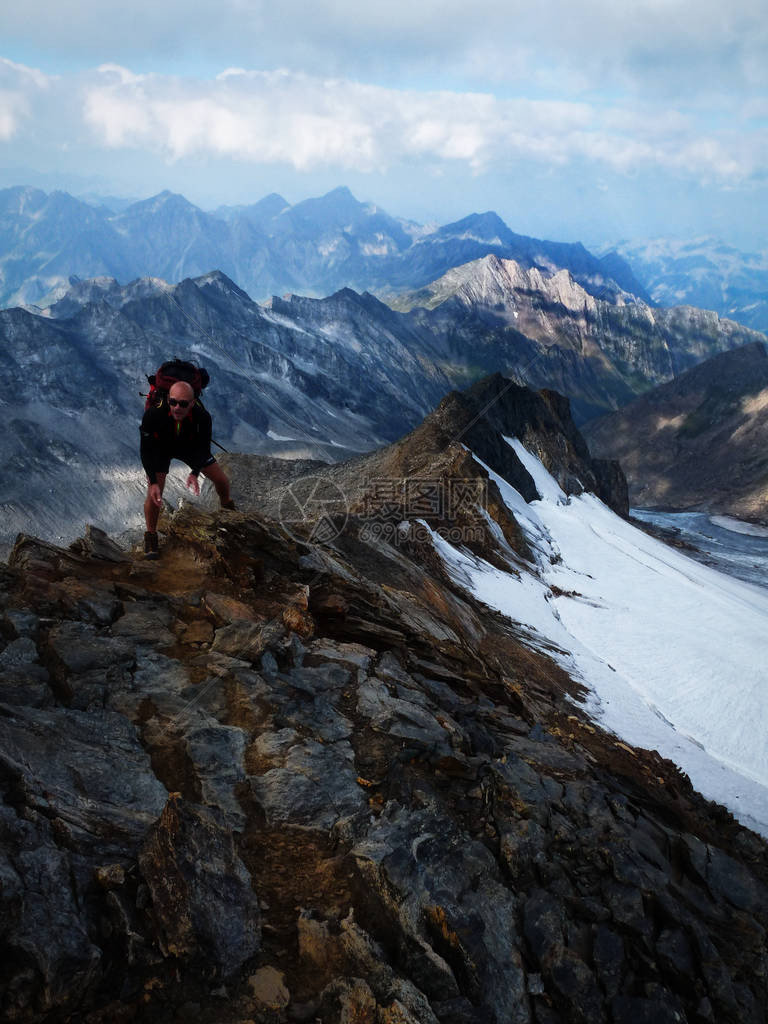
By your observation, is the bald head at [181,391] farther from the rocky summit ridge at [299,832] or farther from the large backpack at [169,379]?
the rocky summit ridge at [299,832]

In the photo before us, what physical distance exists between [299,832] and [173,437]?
24.2 ft

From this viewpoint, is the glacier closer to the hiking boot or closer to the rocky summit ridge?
the rocky summit ridge

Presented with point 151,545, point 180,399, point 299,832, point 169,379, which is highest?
point 169,379

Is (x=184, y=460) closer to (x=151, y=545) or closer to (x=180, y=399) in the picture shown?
(x=180, y=399)

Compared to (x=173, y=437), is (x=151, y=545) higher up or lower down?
lower down

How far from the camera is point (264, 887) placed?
675cm

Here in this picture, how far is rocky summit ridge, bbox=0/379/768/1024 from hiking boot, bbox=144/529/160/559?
11.0 inches

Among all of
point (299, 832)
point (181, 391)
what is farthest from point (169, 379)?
point (299, 832)

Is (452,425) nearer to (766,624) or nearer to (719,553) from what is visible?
(766,624)

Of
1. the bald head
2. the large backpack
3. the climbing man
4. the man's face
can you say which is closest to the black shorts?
the climbing man

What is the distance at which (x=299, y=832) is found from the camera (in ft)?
25.1

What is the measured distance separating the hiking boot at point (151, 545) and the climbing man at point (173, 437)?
4.58 feet

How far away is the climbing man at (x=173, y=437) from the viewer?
35.0 feet

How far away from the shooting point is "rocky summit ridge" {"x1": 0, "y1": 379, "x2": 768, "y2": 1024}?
569 cm
